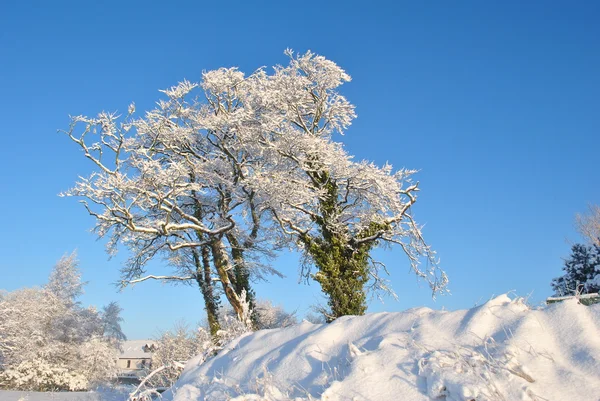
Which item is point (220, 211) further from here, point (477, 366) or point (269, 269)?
point (477, 366)

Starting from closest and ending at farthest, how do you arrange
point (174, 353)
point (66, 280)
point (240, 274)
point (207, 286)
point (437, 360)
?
point (437, 360) < point (174, 353) < point (240, 274) < point (207, 286) < point (66, 280)

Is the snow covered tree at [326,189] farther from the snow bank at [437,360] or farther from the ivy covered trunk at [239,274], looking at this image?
the snow bank at [437,360]

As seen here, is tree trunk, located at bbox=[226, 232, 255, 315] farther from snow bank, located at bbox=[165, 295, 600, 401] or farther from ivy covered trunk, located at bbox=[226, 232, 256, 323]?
snow bank, located at bbox=[165, 295, 600, 401]

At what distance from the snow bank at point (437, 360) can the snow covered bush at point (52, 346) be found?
22699 mm

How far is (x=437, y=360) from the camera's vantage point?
377 centimetres

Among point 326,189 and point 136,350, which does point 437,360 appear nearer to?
point 326,189

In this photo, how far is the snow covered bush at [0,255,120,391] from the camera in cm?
2617

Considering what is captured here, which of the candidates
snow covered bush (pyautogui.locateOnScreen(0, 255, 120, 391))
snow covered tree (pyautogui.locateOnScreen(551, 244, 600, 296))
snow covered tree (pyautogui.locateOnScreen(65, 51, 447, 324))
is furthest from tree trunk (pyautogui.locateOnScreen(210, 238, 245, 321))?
snow covered tree (pyautogui.locateOnScreen(551, 244, 600, 296))

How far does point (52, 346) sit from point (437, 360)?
28220 mm

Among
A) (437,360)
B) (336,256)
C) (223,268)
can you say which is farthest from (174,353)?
(437,360)

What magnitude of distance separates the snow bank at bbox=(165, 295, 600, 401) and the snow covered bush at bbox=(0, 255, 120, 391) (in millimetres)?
22699

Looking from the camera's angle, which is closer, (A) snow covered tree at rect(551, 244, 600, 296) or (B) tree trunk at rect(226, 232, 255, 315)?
(B) tree trunk at rect(226, 232, 255, 315)

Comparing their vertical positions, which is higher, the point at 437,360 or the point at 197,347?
the point at 197,347

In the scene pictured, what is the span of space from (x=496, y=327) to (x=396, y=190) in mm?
12406
